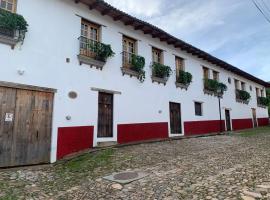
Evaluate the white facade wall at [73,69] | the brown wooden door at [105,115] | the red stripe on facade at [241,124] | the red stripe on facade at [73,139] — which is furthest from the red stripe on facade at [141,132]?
the red stripe on facade at [241,124]

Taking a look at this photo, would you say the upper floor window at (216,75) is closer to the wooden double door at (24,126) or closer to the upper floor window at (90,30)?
the upper floor window at (90,30)

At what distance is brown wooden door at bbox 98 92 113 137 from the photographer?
10656 mm

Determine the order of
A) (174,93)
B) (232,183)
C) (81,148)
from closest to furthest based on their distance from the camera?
(232,183), (81,148), (174,93)

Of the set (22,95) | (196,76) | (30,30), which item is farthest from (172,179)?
(196,76)

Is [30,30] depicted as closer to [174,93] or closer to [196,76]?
[174,93]

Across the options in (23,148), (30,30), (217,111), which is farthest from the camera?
(217,111)

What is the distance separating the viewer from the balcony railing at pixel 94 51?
1043cm

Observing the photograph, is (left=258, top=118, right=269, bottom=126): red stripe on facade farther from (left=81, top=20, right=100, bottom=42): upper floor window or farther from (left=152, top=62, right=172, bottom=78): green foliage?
(left=81, top=20, right=100, bottom=42): upper floor window

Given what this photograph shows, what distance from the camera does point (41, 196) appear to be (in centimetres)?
516

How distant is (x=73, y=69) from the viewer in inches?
385

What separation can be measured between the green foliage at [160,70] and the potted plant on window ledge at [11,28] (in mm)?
7252

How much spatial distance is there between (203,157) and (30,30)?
778 centimetres

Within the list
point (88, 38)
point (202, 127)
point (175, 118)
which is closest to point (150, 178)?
point (88, 38)

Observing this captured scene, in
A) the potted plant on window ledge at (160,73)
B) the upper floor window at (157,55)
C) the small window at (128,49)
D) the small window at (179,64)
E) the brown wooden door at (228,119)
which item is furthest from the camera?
the brown wooden door at (228,119)
